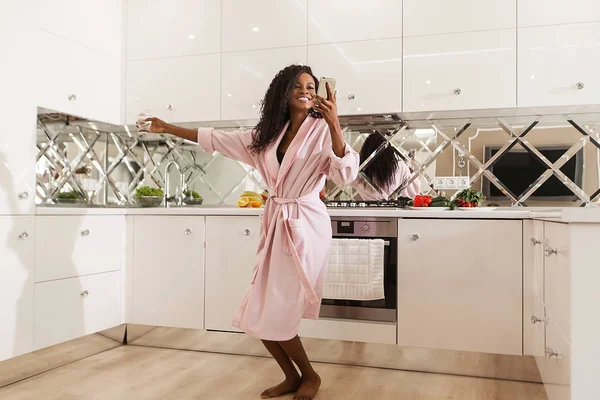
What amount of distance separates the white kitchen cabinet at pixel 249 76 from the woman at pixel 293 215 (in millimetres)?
874

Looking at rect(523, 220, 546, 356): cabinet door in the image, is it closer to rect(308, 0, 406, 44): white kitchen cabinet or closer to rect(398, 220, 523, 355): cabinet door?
rect(398, 220, 523, 355): cabinet door

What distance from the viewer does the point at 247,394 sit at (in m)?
2.43

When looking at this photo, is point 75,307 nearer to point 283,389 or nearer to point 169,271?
point 169,271

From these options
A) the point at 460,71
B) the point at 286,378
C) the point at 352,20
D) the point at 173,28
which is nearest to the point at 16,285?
the point at 286,378

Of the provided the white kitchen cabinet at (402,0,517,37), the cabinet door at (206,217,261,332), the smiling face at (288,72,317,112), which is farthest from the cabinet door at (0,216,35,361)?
the white kitchen cabinet at (402,0,517,37)

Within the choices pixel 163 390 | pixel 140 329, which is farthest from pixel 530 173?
pixel 140 329

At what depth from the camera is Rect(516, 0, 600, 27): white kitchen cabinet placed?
2801mm

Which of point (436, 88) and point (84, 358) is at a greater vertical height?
point (436, 88)

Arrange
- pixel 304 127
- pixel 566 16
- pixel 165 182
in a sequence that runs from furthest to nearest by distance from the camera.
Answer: pixel 165 182 → pixel 566 16 → pixel 304 127

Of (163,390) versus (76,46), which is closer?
(163,390)

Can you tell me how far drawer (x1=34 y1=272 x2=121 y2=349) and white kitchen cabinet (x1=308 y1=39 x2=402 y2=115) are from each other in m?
1.74

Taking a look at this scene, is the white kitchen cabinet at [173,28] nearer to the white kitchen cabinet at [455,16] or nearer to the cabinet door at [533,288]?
the white kitchen cabinet at [455,16]

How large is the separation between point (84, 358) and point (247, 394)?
1157 millimetres

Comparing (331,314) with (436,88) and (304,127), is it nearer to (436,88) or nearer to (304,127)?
(304,127)
